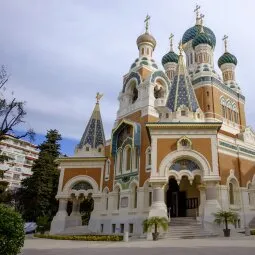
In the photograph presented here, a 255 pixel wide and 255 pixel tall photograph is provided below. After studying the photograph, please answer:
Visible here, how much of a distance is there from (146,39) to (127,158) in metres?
9.80

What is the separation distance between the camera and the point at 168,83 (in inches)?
851

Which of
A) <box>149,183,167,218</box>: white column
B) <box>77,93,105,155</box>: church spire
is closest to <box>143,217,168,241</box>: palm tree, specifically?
<box>149,183,167,218</box>: white column

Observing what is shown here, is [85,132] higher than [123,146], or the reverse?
[85,132]

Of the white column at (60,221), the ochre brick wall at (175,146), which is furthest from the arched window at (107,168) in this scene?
the ochre brick wall at (175,146)

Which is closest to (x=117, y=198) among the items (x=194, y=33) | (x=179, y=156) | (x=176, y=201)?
(x=176, y=201)

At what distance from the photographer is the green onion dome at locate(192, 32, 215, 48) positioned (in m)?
24.0

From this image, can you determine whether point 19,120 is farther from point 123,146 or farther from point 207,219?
point 207,219

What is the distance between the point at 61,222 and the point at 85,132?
704cm

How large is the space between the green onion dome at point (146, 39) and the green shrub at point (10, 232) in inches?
742

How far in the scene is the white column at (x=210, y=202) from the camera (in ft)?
43.8

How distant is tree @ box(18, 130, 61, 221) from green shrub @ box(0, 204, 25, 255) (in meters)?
18.4

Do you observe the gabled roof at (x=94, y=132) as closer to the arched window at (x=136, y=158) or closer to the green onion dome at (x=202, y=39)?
the arched window at (x=136, y=158)

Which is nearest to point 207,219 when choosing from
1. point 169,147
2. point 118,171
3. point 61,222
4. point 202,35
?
point 169,147

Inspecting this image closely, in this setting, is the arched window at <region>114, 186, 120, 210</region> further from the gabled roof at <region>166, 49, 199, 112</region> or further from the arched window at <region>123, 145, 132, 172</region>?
the gabled roof at <region>166, 49, 199, 112</region>
